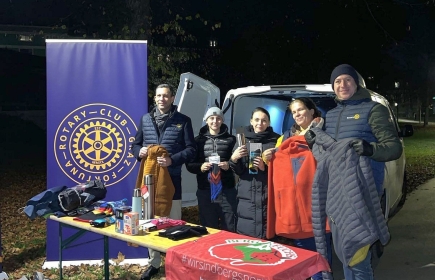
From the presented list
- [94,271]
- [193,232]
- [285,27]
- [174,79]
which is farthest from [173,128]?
[285,27]

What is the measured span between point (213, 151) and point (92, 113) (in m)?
1.53

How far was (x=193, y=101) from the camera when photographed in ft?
17.9

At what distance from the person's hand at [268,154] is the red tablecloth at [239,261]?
97 cm

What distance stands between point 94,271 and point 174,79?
496 centimetres

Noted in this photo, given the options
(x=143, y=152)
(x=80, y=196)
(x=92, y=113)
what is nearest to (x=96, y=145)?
(x=92, y=113)

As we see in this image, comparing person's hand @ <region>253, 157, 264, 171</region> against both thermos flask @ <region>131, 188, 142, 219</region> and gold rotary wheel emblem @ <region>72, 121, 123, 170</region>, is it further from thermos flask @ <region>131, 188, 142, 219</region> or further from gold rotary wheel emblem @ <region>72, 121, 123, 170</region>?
gold rotary wheel emblem @ <region>72, 121, 123, 170</region>

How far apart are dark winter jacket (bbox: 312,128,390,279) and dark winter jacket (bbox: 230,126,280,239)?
2.36 ft

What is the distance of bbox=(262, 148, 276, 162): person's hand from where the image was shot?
393cm

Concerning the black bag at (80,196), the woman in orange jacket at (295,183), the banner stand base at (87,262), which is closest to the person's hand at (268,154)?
the woman in orange jacket at (295,183)

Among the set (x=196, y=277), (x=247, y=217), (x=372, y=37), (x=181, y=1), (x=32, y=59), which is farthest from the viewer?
(x=32, y=59)

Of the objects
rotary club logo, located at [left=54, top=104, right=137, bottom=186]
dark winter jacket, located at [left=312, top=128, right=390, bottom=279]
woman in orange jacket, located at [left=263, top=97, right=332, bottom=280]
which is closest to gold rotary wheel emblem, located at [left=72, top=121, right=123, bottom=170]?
rotary club logo, located at [left=54, top=104, right=137, bottom=186]

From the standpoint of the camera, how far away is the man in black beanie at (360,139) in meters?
3.24

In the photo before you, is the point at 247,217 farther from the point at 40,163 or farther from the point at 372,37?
the point at 372,37

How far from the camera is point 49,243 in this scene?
16.5 feet
